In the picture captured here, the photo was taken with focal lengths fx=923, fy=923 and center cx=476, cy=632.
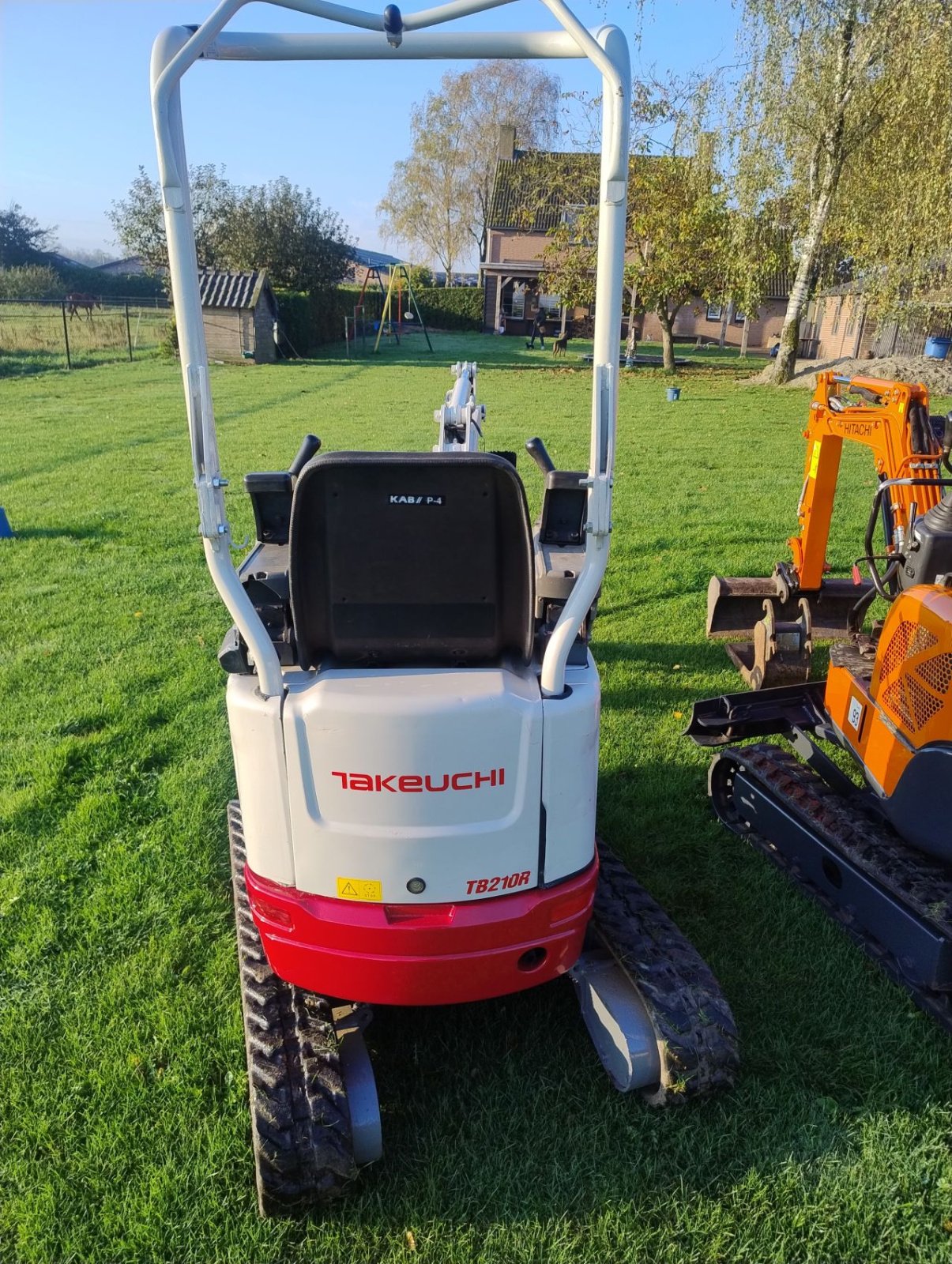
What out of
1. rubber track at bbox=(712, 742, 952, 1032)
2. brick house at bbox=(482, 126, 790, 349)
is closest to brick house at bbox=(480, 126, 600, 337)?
brick house at bbox=(482, 126, 790, 349)

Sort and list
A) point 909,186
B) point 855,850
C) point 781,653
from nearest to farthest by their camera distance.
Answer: point 855,850 < point 781,653 < point 909,186

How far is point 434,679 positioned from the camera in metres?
2.41

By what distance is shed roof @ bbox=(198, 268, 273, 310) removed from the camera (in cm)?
2464

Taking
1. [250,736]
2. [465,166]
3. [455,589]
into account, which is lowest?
[250,736]

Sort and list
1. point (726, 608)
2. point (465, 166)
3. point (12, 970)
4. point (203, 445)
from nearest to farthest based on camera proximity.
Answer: point (203, 445), point (12, 970), point (726, 608), point (465, 166)

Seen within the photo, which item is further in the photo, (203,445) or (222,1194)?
(222,1194)

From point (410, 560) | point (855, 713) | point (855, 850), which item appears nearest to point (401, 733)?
point (410, 560)

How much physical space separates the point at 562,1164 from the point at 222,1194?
0.95m

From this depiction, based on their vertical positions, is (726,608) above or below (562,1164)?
above

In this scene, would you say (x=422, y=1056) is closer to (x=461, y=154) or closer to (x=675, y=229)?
(x=675, y=229)

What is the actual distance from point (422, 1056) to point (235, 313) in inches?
974

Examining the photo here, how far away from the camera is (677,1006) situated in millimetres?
2713

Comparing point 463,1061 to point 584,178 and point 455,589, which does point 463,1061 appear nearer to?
point 455,589

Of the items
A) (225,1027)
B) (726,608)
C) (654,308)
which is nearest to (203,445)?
(225,1027)
